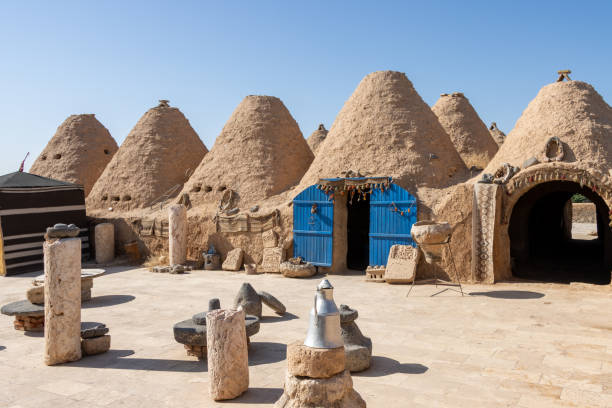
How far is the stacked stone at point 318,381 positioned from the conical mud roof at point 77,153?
2143 cm

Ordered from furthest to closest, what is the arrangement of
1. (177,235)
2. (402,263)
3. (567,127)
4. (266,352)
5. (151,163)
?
(151,163) → (177,235) → (402,263) → (567,127) → (266,352)

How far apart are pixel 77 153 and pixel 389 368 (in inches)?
840

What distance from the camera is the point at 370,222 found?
13.0m

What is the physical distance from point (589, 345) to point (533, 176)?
17.1ft

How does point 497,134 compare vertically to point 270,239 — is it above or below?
above

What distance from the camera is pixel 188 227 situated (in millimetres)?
15555

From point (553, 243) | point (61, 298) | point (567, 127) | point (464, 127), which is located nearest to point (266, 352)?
point (61, 298)

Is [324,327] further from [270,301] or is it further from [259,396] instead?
[270,301]

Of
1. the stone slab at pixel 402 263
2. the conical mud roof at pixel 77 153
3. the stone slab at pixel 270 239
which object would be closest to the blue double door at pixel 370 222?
the stone slab at pixel 402 263

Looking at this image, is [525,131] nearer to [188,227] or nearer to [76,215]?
[188,227]

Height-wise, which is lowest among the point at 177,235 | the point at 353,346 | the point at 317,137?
the point at 353,346

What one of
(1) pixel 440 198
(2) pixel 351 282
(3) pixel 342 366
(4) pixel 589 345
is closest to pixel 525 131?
(1) pixel 440 198

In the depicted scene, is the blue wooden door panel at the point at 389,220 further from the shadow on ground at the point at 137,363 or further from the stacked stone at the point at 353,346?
the shadow on ground at the point at 137,363

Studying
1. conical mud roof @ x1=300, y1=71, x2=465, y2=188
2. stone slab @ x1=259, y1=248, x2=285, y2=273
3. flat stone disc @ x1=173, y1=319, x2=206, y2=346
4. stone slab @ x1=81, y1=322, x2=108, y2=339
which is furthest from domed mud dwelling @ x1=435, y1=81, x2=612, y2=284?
stone slab @ x1=81, y1=322, x2=108, y2=339
